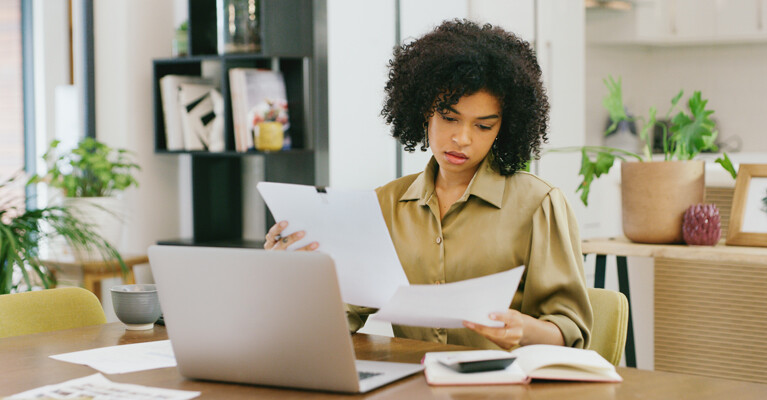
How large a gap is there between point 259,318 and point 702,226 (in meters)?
1.70

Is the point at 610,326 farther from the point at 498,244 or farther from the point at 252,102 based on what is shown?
the point at 252,102

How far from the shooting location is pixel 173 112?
344 centimetres

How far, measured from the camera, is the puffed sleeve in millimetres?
1458

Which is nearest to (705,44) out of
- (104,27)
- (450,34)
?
(104,27)

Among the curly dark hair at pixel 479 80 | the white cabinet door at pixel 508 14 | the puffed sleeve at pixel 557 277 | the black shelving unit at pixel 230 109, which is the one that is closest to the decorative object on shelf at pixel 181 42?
the black shelving unit at pixel 230 109

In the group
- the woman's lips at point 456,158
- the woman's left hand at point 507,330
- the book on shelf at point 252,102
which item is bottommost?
the woman's left hand at point 507,330

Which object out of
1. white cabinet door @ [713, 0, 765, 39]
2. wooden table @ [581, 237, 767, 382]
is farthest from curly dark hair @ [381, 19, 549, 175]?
white cabinet door @ [713, 0, 765, 39]

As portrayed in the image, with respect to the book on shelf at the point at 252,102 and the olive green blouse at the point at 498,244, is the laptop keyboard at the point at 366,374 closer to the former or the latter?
the olive green blouse at the point at 498,244

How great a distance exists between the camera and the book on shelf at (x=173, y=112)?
344 cm

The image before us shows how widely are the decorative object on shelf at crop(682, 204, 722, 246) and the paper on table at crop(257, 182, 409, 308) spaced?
1365 millimetres

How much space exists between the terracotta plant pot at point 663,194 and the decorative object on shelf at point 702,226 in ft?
0.17

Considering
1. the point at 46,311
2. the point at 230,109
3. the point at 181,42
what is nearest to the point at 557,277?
the point at 46,311

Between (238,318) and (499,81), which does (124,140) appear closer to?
(499,81)

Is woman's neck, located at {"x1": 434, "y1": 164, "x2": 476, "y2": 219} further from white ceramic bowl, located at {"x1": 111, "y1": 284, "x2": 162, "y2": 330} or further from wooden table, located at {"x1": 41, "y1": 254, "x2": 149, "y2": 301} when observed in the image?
wooden table, located at {"x1": 41, "y1": 254, "x2": 149, "y2": 301}
